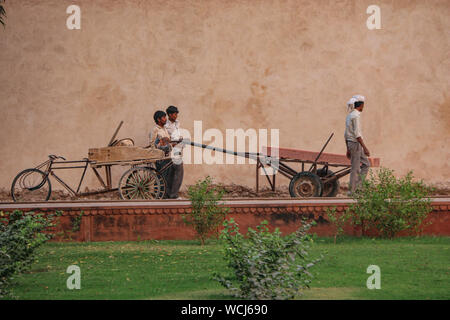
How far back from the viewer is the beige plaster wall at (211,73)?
13.0 metres

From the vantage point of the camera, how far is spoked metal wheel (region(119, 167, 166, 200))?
10.7m

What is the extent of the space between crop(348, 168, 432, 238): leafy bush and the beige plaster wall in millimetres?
3962

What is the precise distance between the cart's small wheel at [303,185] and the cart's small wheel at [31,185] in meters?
3.76

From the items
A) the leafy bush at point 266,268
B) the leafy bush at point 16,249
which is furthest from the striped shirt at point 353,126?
the leafy bush at point 16,249

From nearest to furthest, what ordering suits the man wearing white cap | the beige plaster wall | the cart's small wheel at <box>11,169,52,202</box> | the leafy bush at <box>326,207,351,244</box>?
the leafy bush at <box>326,207,351,244</box> < the man wearing white cap < the cart's small wheel at <box>11,169,52,202</box> < the beige plaster wall

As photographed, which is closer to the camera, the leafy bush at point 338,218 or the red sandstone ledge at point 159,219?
the leafy bush at point 338,218

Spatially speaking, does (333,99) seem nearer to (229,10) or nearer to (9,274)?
(229,10)

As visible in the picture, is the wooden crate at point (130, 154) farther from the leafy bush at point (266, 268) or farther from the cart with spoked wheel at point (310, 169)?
the leafy bush at point (266, 268)

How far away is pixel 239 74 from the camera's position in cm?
1309

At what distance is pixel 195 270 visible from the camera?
22.8 feet

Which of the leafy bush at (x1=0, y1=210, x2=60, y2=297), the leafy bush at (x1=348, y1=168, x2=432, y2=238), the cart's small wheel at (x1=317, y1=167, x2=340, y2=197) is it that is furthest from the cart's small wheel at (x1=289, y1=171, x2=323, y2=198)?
the leafy bush at (x1=0, y1=210, x2=60, y2=297)

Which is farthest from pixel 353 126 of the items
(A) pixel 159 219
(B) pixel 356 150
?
(A) pixel 159 219

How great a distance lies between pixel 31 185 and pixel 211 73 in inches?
154

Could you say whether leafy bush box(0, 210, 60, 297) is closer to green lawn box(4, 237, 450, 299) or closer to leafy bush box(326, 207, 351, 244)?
green lawn box(4, 237, 450, 299)
